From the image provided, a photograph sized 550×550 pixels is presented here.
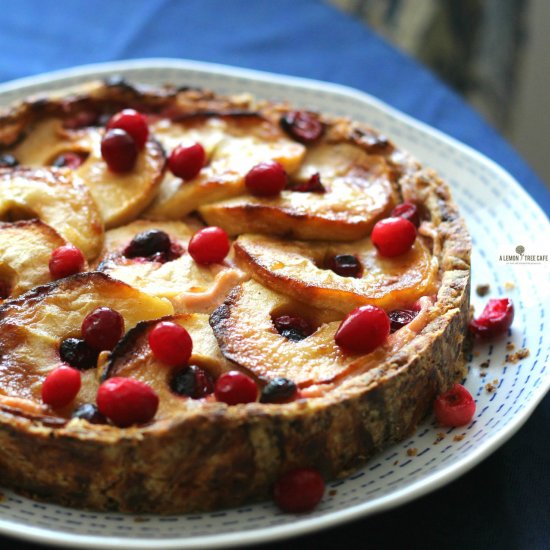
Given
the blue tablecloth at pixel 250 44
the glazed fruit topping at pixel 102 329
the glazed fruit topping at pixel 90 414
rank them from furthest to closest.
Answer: the blue tablecloth at pixel 250 44 → the glazed fruit topping at pixel 102 329 → the glazed fruit topping at pixel 90 414

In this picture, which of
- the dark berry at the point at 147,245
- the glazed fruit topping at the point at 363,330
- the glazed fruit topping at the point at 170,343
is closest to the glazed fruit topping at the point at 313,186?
the dark berry at the point at 147,245

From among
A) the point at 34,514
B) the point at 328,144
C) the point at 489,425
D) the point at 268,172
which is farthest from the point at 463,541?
the point at 328,144

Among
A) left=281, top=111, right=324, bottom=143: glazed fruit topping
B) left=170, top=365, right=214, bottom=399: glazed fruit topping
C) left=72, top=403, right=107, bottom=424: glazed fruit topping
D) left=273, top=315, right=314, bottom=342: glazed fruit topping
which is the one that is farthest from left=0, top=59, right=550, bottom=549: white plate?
left=281, top=111, right=324, bottom=143: glazed fruit topping

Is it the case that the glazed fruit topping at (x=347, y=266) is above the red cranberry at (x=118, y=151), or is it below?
above

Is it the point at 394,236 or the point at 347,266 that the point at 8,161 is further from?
the point at 394,236

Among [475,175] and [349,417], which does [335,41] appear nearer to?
[475,175]

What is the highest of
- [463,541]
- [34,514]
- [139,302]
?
[463,541]

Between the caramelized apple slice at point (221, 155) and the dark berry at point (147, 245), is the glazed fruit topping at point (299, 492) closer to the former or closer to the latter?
the dark berry at point (147, 245)

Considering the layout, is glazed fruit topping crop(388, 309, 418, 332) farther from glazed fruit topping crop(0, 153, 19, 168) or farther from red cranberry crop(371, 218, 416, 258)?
glazed fruit topping crop(0, 153, 19, 168)
